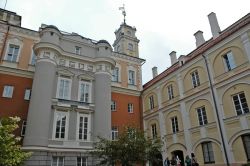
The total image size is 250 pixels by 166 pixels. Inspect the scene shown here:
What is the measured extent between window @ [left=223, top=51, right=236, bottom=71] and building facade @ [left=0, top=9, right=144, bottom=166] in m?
12.8

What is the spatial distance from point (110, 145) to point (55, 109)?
7.96 meters

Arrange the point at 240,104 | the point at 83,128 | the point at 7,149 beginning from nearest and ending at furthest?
the point at 7,149 < the point at 240,104 < the point at 83,128

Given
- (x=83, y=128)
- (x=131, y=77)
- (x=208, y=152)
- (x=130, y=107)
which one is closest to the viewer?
(x=208, y=152)

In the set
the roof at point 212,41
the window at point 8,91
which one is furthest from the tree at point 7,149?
the roof at point 212,41

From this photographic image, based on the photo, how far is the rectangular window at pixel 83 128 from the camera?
74.6ft

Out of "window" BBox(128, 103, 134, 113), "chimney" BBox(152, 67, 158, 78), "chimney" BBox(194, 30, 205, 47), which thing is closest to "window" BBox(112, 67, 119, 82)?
"window" BBox(128, 103, 134, 113)

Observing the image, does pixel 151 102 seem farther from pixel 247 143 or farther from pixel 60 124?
pixel 247 143

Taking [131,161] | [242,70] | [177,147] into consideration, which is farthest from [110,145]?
[242,70]

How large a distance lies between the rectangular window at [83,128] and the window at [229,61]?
49.5 ft

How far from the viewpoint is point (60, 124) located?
72.5 ft

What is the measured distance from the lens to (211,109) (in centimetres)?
2100

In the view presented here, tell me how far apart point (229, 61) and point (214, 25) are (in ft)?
19.2

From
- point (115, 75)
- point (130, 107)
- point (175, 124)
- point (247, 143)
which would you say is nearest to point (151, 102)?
point (130, 107)

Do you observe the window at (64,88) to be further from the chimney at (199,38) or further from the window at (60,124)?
the chimney at (199,38)
